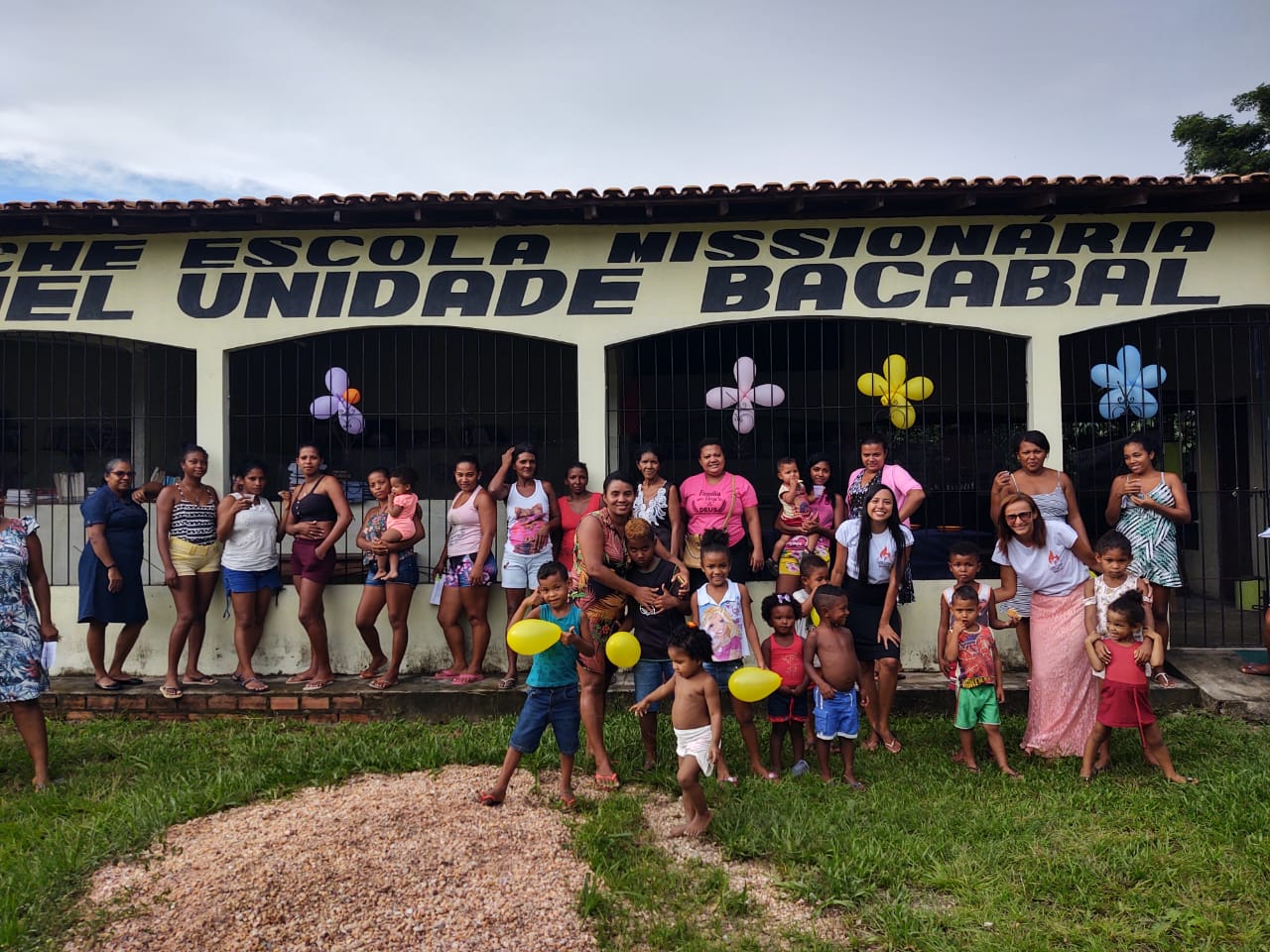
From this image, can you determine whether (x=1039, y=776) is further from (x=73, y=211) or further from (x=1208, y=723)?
(x=73, y=211)

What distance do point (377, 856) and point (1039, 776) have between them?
136 inches

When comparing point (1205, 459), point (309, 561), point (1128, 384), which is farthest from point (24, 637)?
point (1205, 459)

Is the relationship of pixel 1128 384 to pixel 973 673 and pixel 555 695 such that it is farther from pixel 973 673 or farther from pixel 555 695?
pixel 555 695

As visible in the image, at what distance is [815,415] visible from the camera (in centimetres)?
816

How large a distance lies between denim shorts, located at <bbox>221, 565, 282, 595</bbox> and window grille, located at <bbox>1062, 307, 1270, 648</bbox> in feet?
22.7

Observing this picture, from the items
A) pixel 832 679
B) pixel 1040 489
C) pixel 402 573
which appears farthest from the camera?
pixel 402 573

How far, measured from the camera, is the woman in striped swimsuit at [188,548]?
6320 mm

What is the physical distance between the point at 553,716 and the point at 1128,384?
5.42 metres

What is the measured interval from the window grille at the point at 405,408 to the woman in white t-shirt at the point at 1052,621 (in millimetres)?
3574

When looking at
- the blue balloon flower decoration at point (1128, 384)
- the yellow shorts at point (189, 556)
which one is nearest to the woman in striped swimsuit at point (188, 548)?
the yellow shorts at point (189, 556)

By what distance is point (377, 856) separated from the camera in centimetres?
364

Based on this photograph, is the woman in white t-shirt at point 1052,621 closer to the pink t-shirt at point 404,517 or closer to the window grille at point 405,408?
the window grille at point 405,408

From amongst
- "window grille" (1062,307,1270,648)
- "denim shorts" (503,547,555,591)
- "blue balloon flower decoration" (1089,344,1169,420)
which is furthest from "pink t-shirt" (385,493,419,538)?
"window grille" (1062,307,1270,648)

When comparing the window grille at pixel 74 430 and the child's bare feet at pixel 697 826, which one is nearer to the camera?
the child's bare feet at pixel 697 826
